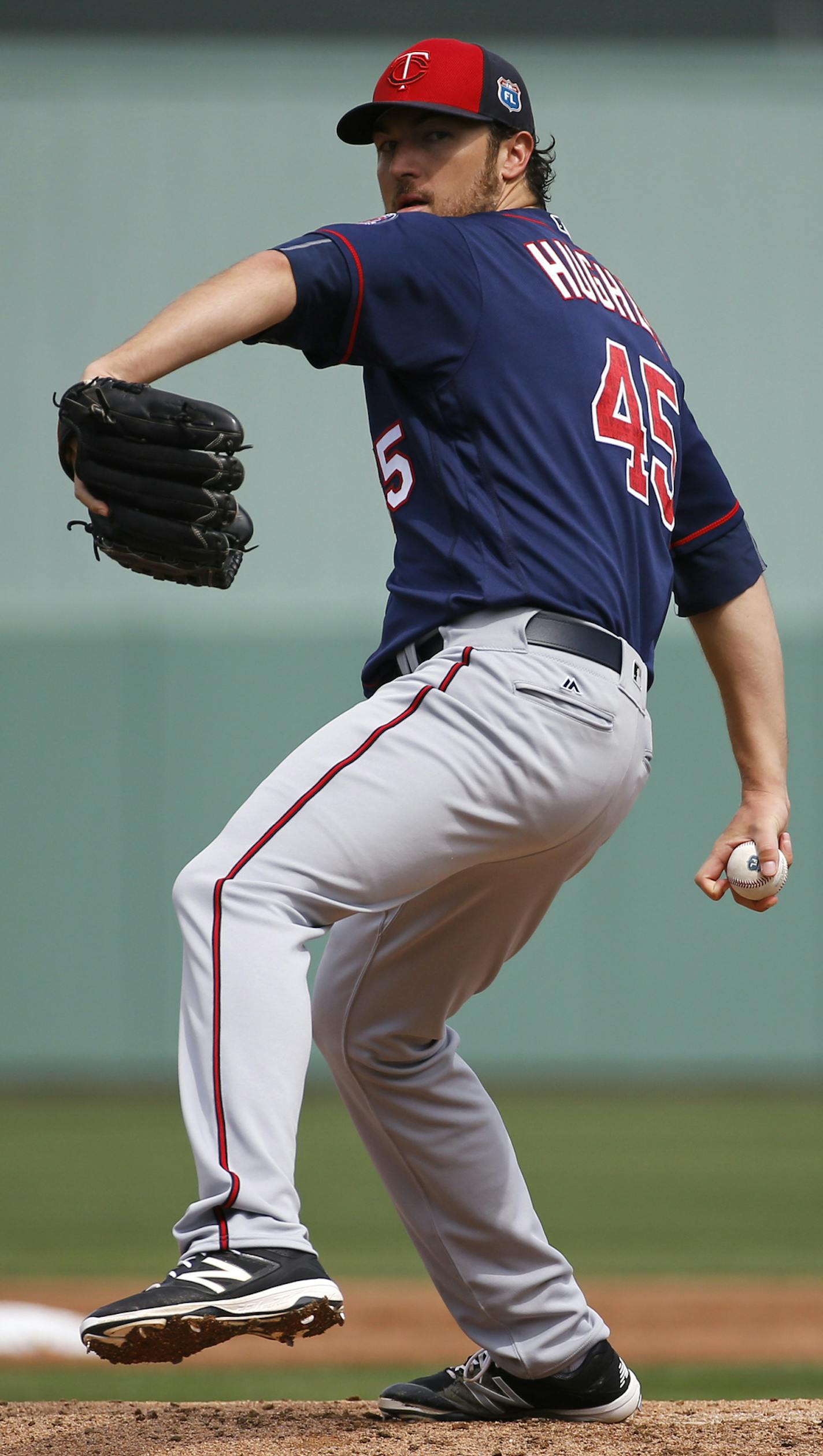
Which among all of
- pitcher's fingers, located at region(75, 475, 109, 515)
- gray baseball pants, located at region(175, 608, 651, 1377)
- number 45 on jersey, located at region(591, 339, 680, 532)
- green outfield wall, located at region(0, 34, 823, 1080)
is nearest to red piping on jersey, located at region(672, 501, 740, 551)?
number 45 on jersey, located at region(591, 339, 680, 532)

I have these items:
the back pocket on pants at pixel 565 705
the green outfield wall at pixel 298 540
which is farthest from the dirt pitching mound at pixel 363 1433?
the green outfield wall at pixel 298 540

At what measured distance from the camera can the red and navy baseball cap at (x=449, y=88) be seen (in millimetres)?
2393

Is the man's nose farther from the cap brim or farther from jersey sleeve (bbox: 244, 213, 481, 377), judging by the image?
jersey sleeve (bbox: 244, 213, 481, 377)

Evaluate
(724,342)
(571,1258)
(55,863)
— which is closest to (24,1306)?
(571,1258)

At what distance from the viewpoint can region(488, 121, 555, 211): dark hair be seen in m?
2.47

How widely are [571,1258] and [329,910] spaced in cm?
424

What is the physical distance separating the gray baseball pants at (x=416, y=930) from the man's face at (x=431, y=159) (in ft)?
2.10

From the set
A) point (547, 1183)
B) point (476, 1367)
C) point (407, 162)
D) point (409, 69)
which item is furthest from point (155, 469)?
point (547, 1183)

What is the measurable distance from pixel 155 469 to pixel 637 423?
2.28 feet

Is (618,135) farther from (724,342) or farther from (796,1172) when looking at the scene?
(796,1172)

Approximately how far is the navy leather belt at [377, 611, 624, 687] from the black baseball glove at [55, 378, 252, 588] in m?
0.30

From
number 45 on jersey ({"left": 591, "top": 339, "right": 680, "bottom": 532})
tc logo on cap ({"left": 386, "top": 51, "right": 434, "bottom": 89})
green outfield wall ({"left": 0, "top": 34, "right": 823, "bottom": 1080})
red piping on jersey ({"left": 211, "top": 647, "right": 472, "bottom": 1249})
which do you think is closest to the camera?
red piping on jersey ({"left": 211, "top": 647, "right": 472, "bottom": 1249})

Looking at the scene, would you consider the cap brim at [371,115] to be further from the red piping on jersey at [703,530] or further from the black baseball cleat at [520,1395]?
the black baseball cleat at [520,1395]

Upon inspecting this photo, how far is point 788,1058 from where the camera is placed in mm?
11211
